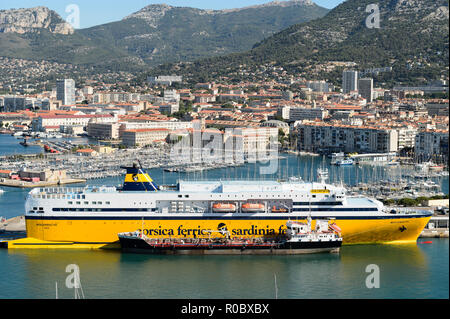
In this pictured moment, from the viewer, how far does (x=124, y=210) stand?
36.6 ft

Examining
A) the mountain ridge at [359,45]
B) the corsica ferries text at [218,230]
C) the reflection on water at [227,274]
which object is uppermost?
the mountain ridge at [359,45]

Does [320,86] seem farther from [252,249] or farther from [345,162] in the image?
[252,249]

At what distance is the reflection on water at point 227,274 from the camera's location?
9242 millimetres

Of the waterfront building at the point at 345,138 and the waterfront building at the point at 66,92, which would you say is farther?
the waterfront building at the point at 66,92

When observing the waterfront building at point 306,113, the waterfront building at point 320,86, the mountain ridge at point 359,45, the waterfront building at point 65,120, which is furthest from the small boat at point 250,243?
the waterfront building at point 320,86

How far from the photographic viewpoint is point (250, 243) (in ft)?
35.8

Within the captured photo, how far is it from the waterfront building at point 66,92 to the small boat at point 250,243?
124 ft

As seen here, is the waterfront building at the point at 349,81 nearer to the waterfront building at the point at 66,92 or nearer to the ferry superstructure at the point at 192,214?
the waterfront building at the point at 66,92

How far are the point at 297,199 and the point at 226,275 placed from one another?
1791mm

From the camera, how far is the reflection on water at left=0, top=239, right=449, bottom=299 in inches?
364

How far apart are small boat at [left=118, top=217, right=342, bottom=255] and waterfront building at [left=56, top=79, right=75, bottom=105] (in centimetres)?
3786

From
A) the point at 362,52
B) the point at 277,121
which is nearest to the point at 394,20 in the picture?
the point at 362,52

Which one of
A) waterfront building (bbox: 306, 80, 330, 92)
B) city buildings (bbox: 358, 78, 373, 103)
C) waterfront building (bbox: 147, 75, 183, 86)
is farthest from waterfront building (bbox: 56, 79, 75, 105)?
city buildings (bbox: 358, 78, 373, 103)
